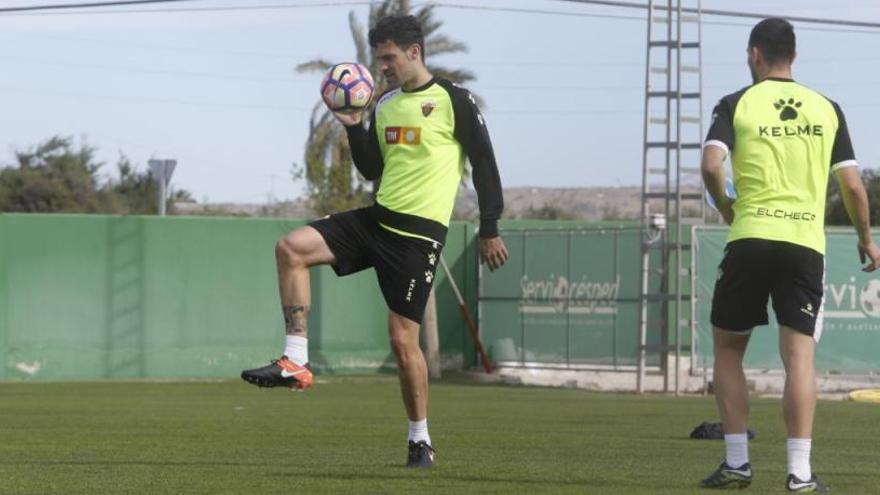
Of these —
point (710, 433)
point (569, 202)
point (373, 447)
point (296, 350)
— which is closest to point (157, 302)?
point (710, 433)

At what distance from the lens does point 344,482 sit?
26.8ft

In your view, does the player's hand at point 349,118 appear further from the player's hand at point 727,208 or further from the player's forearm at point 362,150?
the player's hand at point 727,208

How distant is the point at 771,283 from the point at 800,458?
0.79 m

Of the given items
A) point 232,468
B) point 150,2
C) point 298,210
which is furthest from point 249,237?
point 298,210

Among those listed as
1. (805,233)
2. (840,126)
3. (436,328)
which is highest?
(840,126)

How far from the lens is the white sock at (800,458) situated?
7812mm

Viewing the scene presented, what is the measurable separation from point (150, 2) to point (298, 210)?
88.2 feet

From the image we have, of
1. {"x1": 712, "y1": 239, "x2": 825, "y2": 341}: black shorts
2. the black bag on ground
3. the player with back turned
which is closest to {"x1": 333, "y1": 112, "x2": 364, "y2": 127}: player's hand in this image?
the player with back turned

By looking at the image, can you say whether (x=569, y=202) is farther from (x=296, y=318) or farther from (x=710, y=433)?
(x=296, y=318)

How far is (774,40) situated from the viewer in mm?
7941

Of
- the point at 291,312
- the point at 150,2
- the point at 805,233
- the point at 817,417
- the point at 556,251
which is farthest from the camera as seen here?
the point at 150,2

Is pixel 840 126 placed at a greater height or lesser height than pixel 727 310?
greater

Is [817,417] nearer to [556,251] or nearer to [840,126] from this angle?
[840,126]

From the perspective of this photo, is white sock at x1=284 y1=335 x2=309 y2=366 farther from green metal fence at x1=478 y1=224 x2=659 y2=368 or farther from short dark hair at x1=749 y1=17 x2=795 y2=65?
green metal fence at x1=478 y1=224 x2=659 y2=368
